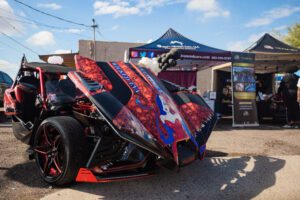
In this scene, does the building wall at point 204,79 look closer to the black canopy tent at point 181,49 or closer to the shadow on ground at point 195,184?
the black canopy tent at point 181,49

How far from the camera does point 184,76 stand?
1281 centimetres

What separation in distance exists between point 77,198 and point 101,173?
475 millimetres

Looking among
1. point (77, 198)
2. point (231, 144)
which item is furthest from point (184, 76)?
point (77, 198)

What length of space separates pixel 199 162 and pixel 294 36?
104 feet

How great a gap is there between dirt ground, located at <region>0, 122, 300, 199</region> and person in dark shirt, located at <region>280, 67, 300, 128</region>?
5.42 ft

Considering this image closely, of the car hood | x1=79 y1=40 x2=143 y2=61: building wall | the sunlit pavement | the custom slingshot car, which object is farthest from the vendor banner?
x1=79 y1=40 x2=143 y2=61: building wall

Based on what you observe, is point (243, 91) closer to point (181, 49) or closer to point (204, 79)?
point (181, 49)

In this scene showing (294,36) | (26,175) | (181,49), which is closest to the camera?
(26,175)

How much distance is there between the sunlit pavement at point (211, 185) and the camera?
3.44 m

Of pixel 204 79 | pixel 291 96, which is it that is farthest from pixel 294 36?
pixel 291 96

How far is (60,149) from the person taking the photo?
3.54m

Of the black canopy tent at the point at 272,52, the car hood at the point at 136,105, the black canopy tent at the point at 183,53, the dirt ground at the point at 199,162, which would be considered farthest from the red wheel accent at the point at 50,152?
the black canopy tent at the point at 272,52

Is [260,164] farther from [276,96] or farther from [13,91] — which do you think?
[276,96]

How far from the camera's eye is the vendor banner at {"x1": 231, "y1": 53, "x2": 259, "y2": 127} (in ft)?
32.6
